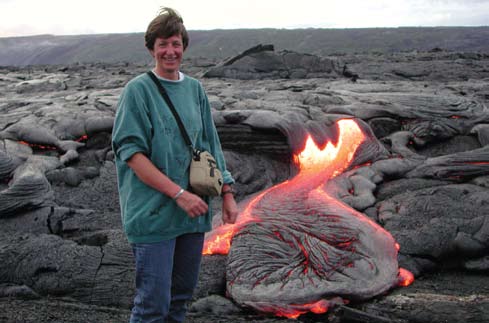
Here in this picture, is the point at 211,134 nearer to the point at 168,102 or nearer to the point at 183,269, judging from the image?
the point at 168,102

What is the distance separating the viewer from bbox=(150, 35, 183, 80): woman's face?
2355 millimetres

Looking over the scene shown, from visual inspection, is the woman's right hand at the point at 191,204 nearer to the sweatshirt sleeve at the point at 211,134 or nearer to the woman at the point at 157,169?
the woman at the point at 157,169

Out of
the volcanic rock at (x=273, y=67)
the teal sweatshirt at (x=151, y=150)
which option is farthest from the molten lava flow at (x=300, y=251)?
the volcanic rock at (x=273, y=67)

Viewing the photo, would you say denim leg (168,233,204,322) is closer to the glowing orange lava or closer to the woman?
the woman

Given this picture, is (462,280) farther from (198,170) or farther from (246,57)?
(246,57)

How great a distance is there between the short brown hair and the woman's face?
24mm

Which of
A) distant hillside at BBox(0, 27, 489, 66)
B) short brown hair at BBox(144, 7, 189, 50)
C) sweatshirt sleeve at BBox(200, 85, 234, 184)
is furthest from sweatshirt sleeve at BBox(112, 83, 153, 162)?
distant hillside at BBox(0, 27, 489, 66)

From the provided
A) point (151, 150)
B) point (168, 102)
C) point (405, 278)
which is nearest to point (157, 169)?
point (151, 150)

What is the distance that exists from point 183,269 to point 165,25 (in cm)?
127

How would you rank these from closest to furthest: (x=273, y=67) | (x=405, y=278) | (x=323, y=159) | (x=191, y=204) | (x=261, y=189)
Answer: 1. (x=191, y=204)
2. (x=405, y=278)
3. (x=261, y=189)
4. (x=323, y=159)
5. (x=273, y=67)

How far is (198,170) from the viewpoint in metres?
2.39

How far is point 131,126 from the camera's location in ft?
7.45

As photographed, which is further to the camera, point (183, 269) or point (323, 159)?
point (323, 159)

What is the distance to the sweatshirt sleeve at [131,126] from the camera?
7.42 ft
